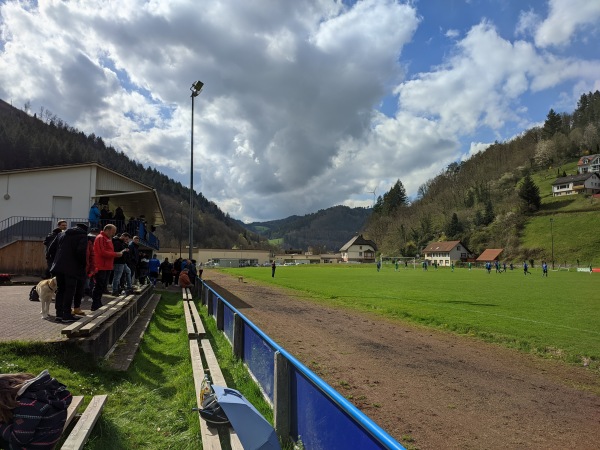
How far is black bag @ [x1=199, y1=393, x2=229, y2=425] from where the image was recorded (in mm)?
4180

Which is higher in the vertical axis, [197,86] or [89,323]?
[197,86]

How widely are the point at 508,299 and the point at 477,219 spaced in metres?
104

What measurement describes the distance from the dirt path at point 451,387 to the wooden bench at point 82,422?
11.1 feet

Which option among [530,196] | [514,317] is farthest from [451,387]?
[530,196]

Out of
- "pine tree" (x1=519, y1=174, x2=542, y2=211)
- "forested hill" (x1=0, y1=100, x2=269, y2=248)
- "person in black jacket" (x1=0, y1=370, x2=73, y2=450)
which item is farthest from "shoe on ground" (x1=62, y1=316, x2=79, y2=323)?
"pine tree" (x1=519, y1=174, x2=542, y2=211)

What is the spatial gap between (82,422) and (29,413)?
42.6 inches

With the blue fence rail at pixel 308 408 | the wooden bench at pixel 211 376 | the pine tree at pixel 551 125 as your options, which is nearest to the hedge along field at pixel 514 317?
the blue fence rail at pixel 308 408

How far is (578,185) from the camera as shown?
11725 cm

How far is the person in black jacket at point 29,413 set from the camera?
3.01 m

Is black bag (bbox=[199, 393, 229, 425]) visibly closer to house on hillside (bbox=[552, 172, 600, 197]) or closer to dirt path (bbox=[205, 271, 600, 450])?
dirt path (bbox=[205, 271, 600, 450])

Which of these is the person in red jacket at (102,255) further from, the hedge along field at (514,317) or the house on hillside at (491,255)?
the house on hillside at (491,255)

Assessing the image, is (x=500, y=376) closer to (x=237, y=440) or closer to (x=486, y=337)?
(x=486, y=337)

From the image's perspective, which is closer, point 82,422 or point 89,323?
point 82,422

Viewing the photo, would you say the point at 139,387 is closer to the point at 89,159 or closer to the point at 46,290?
the point at 46,290
